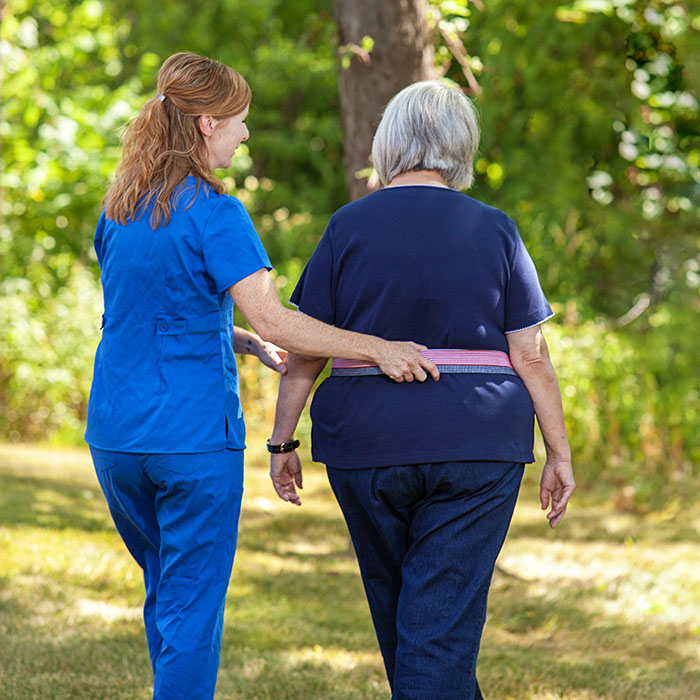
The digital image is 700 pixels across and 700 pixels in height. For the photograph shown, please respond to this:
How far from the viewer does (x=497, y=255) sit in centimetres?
249

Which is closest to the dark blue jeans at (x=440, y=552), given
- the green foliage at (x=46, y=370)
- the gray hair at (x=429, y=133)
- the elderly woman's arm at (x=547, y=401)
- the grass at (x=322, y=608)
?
the elderly woman's arm at (x=547, y=401)

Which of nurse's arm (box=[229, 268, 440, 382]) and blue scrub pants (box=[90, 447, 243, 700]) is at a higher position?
nurse's arm (box=[229, 268, 440, 382])

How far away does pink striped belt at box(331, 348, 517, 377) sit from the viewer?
2.47 metres

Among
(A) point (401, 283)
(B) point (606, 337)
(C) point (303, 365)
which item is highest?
(A) point (401, 283)

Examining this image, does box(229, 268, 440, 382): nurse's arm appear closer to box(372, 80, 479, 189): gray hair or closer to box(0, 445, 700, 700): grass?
box(372, 80, 479, 189): gray hair

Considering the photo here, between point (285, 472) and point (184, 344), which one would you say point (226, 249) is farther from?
point (285, 472)

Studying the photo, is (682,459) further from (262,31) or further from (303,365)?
(262,31)

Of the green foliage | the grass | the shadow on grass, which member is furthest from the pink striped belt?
the green foliage

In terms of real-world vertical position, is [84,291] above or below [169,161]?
below

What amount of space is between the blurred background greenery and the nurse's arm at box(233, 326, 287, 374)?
277 cm

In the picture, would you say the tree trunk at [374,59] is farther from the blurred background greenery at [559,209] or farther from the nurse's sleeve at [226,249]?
the nurse's sleeve at [226,249]

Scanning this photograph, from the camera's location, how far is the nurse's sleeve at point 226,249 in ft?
8.04

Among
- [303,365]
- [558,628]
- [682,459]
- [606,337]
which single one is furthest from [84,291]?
[303,365]

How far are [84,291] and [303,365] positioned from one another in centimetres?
676
